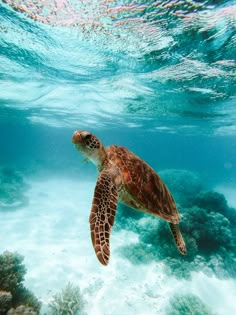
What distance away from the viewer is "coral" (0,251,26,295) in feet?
17.3

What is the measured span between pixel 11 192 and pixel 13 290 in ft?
41.6

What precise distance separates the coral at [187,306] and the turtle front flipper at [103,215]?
5.14 metres

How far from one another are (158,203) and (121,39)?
24.2 feet

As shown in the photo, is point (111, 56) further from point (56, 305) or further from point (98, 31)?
point (56, 305)

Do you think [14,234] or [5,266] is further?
[14,234]

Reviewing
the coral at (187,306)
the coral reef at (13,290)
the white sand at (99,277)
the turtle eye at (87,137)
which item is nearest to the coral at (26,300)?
the coral reef at (13,290)

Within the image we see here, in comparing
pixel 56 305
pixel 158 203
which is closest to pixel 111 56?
pixel 158 203

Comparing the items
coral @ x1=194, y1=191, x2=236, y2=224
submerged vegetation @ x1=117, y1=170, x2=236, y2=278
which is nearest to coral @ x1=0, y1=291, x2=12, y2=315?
submerged vegetation @ x1=117, y1=170, x2=236, y2=278

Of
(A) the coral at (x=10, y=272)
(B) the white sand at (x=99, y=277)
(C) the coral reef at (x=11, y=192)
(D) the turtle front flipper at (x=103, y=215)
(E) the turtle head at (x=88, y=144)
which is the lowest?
(C) the coral reef at (x=11, y=192)

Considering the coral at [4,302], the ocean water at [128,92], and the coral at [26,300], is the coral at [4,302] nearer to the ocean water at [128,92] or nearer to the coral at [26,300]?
the coral at [26,300]

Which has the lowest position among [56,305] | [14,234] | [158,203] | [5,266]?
[14,234]

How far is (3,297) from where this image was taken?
460cm

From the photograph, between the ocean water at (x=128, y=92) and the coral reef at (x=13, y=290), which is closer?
the coral reef at (x=13, y=290)

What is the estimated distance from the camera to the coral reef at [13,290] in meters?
4.64
